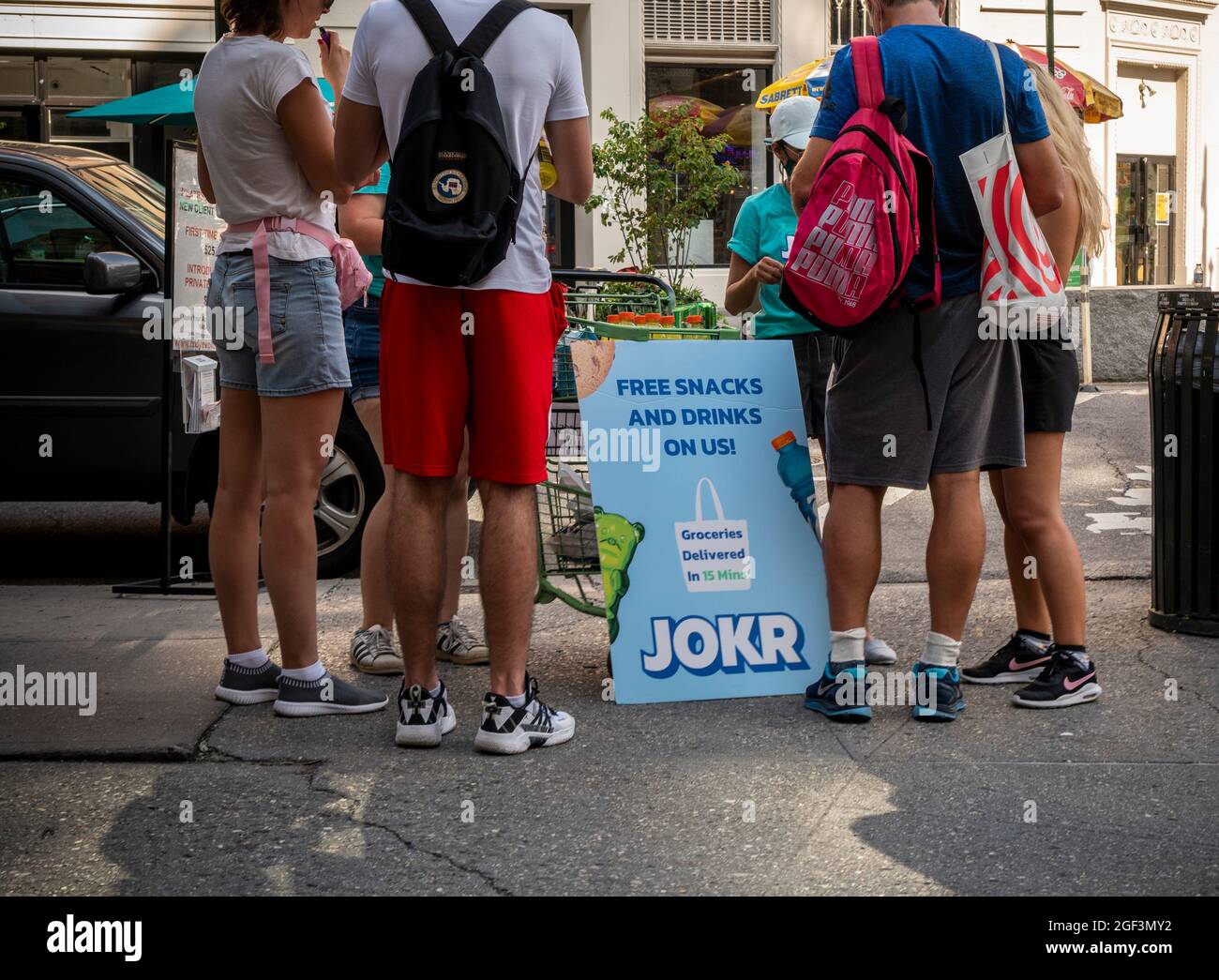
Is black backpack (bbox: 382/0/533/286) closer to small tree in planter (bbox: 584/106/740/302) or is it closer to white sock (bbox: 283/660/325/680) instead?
white sock (bbox: 283/660/325/680)

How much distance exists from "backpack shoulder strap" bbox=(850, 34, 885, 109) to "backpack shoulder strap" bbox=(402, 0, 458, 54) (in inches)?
44.6

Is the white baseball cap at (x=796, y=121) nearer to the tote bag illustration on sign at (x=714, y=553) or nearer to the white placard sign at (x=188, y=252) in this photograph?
the tote bag illustration on sign at (x=714, y=553)

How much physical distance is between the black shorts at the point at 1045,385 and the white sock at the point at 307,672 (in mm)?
2203

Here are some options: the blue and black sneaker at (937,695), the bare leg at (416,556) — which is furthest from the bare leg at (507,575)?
the blue and black sneaker at (937,695)

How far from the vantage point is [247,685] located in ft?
15.0

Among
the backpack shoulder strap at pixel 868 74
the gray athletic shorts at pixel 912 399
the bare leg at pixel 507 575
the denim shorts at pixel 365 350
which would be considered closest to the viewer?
the bare leg at pixel 507 575

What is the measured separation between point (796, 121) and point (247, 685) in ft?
8.62

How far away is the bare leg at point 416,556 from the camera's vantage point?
156 inches

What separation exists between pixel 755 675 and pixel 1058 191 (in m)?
1.66

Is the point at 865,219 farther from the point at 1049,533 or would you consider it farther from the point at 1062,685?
the point at 1062,685

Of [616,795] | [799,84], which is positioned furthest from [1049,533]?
[799,84]

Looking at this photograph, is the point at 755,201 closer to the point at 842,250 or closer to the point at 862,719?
the point at 842,250

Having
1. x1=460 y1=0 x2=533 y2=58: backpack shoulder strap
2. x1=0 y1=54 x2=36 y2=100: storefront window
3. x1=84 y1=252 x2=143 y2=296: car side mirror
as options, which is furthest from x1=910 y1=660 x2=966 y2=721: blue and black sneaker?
x1=0 y1=54 x2=36 y2=100: storefront window
